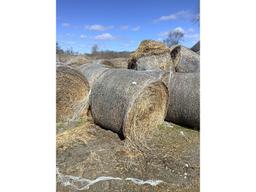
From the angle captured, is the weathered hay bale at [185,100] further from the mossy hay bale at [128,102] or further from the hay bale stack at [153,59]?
the hay bale stack at [153,59]

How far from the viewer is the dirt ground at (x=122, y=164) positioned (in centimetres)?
214

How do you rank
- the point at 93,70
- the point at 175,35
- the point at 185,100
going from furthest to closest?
1. the point at 93,70
2. the point at 185,100
3. the point at 175,35

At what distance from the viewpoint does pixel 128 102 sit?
96.0 inches

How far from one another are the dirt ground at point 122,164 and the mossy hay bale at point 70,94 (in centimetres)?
12

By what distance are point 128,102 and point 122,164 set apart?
39cm

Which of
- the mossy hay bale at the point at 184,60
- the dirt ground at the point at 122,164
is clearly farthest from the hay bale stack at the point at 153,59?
the dirt ground at the point at 122,164

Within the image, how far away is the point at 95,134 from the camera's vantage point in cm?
250

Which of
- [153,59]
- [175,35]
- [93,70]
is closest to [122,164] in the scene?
[175,35]

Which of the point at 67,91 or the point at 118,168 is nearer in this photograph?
the point at 118,168

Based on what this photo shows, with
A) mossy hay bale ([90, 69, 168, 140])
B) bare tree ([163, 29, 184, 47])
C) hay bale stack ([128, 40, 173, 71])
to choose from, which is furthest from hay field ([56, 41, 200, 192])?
bare tree ([163, 29, 184, 47])

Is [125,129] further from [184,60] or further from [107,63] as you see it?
[184,60]
